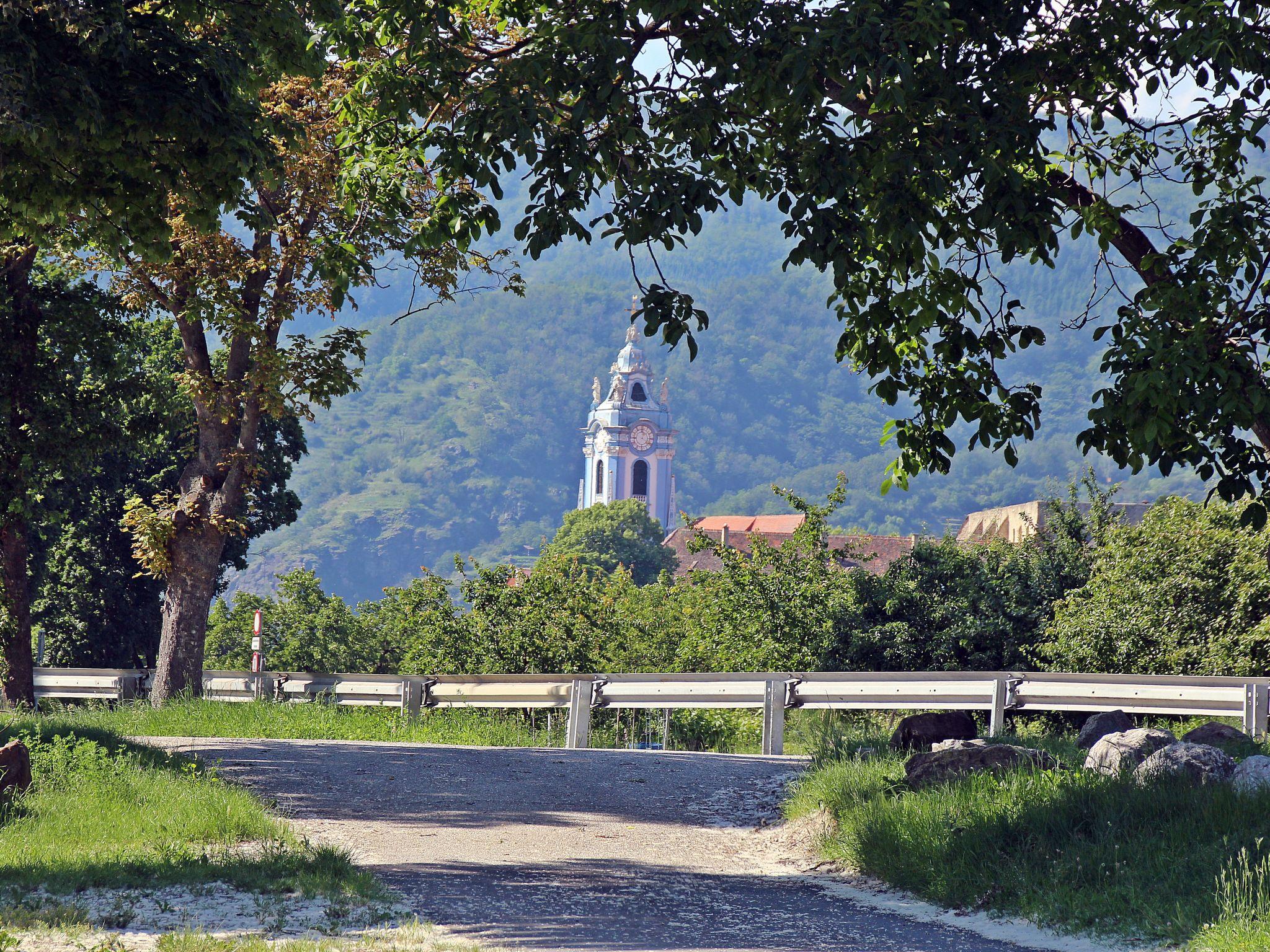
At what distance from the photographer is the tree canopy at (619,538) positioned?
5221 inches

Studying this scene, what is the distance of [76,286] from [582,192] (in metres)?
11.2

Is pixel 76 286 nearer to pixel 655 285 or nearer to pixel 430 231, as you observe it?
pixel 430 231

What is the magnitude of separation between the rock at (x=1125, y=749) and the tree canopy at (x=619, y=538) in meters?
114

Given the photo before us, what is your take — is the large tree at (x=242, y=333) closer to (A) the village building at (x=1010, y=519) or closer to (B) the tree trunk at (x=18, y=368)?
(B) the tree trunk at (x=18, y=368)

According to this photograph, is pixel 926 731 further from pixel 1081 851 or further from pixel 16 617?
pixel 16 617

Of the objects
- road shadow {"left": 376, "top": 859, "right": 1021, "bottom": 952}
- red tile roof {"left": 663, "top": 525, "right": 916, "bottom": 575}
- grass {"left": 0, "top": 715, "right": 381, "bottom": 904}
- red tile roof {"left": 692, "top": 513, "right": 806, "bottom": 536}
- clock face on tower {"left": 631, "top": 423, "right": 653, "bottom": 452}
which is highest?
clock face on tower {"left": 631, "top": 423, "right": 653, "bottom": 452}

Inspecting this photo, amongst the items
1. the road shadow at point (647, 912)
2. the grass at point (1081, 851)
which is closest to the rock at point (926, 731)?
the grass at point (1081, 851)

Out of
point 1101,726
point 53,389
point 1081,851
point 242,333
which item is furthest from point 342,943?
point 242,333

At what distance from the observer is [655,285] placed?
8.47m

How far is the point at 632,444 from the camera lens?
192750 mm

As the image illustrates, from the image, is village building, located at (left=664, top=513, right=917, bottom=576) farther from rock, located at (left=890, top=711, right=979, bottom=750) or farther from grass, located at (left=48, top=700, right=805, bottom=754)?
rock, located at (left=890, top=711, right=979, bottom=750)

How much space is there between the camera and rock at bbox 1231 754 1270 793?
807 centimetres

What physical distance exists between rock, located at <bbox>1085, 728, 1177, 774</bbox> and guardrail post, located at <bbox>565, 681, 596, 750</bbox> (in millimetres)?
7497

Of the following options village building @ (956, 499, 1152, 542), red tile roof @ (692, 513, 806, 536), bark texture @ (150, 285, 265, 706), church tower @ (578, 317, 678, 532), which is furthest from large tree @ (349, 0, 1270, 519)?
church tower @ (578, 317, 678, 532)
